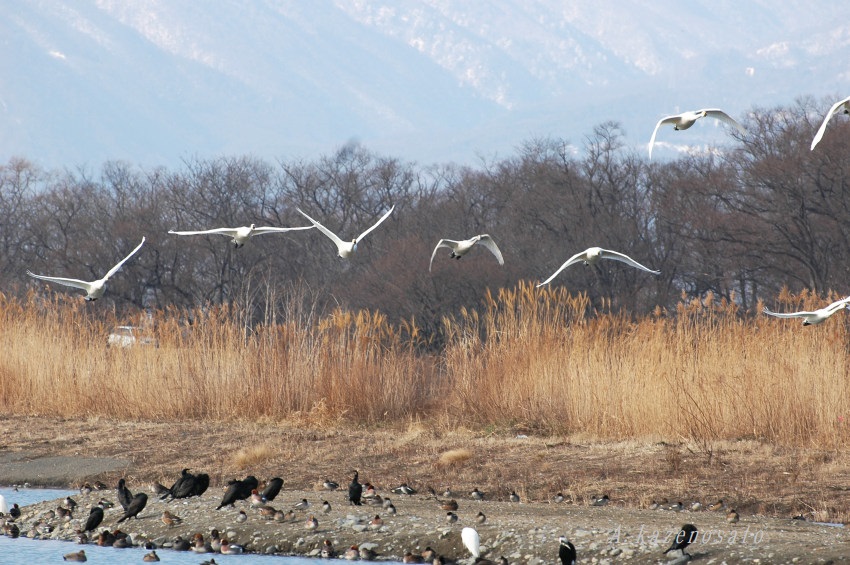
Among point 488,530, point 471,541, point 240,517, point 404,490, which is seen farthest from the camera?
point 404,490

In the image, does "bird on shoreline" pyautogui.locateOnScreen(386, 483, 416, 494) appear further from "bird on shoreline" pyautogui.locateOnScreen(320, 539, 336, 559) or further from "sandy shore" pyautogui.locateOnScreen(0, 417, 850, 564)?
"bird on shoreline" pyautogui.locateOnScreen(320, 539, 336, 559)

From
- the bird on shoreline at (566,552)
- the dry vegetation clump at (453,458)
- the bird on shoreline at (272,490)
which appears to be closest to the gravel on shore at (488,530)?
the bird on shoreline at (272,490)

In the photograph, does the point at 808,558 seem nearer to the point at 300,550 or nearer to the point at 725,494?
the point at 725,494

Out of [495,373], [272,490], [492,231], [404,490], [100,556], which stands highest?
[492,231]

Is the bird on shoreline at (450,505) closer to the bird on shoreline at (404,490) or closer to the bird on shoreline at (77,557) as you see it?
the bird on shoreline at (404,490)

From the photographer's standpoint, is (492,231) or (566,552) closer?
(566,552)

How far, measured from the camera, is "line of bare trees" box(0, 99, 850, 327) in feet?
115

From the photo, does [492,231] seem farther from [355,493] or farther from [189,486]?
[355,493]

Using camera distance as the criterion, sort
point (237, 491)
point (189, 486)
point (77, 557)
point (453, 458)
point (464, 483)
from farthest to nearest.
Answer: point (453, 458), point (464, 483), point (189, 486), point (237, 491), point (77, 557)

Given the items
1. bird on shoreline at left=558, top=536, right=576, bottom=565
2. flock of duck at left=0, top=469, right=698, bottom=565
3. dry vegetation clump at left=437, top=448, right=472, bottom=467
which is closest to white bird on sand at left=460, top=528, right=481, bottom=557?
flock of duck at left=0, top=469, right=698, bottom=565

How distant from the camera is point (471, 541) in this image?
8398 mm

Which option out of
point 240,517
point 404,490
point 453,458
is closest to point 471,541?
point 240,517

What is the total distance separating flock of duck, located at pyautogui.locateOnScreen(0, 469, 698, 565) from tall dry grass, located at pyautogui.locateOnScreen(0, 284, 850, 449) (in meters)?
2.87

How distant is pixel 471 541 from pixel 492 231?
32.4 meters
